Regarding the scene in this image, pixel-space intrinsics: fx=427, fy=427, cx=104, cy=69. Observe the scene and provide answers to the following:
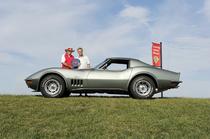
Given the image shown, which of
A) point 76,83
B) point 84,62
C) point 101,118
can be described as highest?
point 84,62

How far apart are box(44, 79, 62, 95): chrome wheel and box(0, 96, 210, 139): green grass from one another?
28.9 inches

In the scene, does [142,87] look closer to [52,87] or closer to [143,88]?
[143,88]

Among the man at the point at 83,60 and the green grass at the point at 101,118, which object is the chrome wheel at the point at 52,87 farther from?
the man at the point at 83,60

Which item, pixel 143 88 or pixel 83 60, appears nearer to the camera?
pixel 143 88

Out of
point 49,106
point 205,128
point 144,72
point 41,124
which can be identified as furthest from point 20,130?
point 144,72

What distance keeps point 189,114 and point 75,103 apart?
10.7 ft

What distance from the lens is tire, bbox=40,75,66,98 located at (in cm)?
1367

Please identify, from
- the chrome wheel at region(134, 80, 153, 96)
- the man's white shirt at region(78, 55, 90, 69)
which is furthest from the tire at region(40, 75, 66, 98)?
the chrome wheel at region(134, 80, 153, 96)

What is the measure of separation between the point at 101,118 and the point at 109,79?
3164mm

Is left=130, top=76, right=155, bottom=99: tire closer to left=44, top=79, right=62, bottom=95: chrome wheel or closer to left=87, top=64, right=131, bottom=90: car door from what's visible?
left=87, top=64, right=131, bottom=90: car door

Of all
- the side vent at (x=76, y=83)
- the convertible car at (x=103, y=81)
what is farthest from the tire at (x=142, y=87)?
the side vent at (x=76, y=83)

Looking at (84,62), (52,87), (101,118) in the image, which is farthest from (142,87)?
(101,118)

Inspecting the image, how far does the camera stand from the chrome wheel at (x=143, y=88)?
13.6 m

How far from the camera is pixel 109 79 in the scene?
44.9ft
